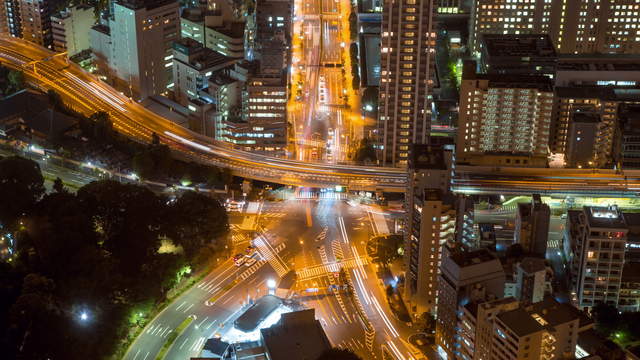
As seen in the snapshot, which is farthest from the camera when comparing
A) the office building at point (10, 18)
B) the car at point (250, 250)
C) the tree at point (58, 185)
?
the office building at point (10, 18)

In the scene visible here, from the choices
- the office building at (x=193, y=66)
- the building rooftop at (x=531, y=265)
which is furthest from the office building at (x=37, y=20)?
the building rooftop at (x=531, y=265)

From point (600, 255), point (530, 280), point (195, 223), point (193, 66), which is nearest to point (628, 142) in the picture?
point (600, 255)

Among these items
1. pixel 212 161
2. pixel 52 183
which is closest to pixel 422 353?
pixel 212 161

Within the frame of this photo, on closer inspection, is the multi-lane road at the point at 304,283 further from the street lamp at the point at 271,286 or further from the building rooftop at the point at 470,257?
the building rooftop at the point at 470,257

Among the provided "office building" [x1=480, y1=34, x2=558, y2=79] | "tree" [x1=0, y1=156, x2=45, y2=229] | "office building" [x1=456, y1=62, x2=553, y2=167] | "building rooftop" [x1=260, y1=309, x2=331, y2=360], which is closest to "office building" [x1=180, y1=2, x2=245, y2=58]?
"office building" [x1=456, y1=62, x2=553, y2=167]

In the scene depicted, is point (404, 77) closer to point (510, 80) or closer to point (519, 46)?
point (510, 80)

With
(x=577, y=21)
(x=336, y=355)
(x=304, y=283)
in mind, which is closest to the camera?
(x=336, y=355)
